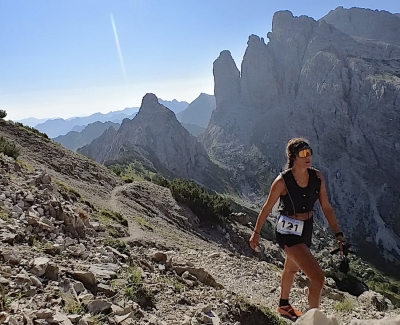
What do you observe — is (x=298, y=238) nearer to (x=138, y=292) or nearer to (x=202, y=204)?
(x=138, y=292)

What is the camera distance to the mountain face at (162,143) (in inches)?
5886

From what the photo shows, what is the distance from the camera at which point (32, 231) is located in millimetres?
7961

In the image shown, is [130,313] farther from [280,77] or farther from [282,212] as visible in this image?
[280,77]

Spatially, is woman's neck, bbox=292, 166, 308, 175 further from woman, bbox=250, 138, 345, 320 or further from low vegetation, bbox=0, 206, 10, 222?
low vegetation, bbox=0, 206, 10, 222

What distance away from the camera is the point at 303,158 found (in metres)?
6.40

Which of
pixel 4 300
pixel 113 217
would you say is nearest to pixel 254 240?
pixel 4 300

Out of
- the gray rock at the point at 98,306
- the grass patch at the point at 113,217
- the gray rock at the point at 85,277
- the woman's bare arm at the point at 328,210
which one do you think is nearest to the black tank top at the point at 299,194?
the woman's bare arm at the point at 328,210

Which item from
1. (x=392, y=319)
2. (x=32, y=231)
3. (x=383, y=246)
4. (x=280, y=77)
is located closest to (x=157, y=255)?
(x=32, y=231)

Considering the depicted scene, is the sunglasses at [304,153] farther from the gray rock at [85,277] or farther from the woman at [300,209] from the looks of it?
the gray rock at [85,277]

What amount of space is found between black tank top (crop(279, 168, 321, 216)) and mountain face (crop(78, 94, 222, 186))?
131 meters

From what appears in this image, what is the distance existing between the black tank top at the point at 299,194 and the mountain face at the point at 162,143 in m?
131

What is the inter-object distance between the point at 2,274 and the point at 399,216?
153 meters

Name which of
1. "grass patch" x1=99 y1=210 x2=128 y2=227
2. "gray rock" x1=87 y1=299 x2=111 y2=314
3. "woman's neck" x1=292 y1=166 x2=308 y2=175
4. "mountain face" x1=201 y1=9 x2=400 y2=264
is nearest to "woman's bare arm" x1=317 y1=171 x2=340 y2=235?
"woman's neck" x1=292 y1=166 x2=308 y2=175

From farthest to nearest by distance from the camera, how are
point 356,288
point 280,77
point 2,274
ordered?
point 280,77, point 356,288, point 2,274
